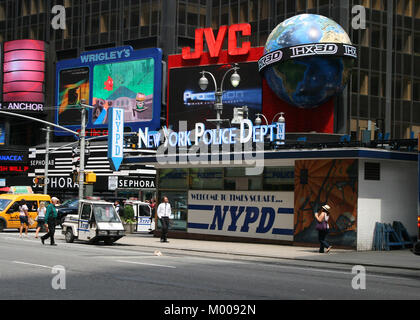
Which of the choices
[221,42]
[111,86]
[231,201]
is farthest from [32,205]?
[111,86]

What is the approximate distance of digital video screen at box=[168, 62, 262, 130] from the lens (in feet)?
174

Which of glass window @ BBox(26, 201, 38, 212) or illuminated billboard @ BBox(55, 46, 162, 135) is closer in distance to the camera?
glass window @ BBox(26, 201, 38, 212)

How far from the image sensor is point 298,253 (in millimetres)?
25203

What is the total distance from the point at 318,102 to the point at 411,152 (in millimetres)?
19119

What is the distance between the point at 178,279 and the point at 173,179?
18.7 metres

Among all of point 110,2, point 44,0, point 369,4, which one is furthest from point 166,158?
point 44,0

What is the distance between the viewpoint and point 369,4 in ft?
185

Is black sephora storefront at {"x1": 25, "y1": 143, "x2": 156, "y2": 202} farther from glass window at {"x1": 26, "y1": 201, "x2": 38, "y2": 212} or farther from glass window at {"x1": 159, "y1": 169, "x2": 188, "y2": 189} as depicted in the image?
glass window at {"x1": 159, "y1": 169, "x2": 188, "y2": 189}

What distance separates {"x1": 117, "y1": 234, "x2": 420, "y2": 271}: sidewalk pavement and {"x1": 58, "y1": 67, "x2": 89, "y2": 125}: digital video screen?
4164 centimetres

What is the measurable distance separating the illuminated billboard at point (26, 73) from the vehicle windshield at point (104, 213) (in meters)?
50.3

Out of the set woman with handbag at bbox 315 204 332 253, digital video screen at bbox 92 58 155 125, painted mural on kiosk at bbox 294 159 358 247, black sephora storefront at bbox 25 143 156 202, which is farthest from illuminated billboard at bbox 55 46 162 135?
woman with handbag at bbox 315 204 332 253

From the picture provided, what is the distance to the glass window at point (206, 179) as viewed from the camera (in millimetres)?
32353

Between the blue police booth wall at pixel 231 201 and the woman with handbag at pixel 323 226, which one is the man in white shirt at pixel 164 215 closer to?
the blue police booth wall at pixel 231 201

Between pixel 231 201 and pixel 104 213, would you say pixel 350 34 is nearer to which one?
pixel 231 201
